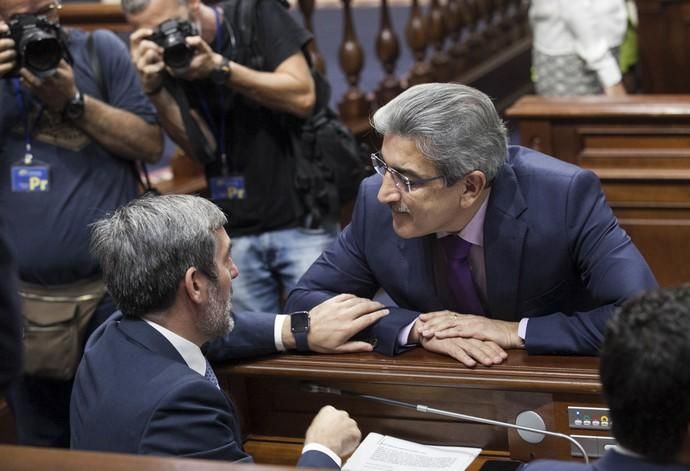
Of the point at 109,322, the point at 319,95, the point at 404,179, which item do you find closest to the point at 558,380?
the point at 404,179

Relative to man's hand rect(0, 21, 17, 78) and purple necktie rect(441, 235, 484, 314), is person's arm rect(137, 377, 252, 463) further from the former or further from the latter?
man's hand rect(0, 21, 17, 78)

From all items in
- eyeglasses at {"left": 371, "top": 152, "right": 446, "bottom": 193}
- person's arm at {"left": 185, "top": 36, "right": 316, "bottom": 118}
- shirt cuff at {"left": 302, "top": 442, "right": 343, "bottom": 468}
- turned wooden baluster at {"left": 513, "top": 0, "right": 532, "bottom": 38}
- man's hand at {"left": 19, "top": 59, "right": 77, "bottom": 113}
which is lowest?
turned wooden baluster at {"left": 513, "top": 0, "right": 532, "bottom": 38}

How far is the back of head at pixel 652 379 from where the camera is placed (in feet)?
4.96

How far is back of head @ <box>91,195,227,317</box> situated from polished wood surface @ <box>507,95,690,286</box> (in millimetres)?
1917

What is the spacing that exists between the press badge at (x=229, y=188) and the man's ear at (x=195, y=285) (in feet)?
3.39

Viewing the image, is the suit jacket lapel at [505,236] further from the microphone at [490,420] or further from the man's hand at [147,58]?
the man's hand at [147,58]

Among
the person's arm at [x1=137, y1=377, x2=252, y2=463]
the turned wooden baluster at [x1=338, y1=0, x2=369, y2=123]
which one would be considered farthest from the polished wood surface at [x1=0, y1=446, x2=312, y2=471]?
the turned wooden baluster at [x1=338, y1=0, x2=369, y2=123]

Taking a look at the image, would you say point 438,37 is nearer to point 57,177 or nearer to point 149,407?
point 57,177

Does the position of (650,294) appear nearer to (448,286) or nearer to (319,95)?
→ (448,286)

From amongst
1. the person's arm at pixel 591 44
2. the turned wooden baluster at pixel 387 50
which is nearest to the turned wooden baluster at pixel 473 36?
the turned wooden baluster at pixel 387 50

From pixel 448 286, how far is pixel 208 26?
1.09m

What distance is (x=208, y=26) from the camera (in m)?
3.23

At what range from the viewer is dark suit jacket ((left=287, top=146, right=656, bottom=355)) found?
7.98 ft

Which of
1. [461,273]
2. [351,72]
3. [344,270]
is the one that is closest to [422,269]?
[461,273]
